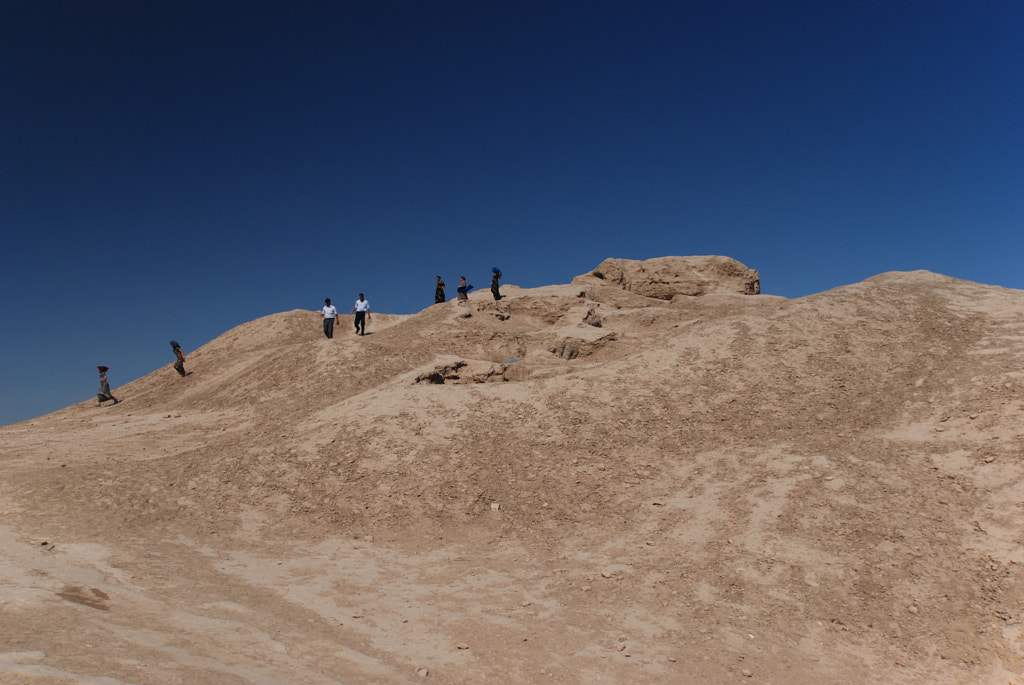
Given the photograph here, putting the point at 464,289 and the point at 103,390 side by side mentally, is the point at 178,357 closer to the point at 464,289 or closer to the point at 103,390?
the point at 103,390

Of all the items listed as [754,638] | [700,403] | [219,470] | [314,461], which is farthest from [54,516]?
[700,403]

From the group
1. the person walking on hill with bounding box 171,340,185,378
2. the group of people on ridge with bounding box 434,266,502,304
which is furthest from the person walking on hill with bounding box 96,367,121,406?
the group of people on ridge with bounding box 434,266,502,304

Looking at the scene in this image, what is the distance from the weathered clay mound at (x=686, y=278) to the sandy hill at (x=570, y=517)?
24.4ft

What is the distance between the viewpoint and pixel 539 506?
870cm

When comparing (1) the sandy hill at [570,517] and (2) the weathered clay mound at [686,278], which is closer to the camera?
(1) the sandy hill at [570,517]

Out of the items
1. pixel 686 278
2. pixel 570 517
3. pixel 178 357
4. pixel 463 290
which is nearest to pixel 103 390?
pixel 178 357

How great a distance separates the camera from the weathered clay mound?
22641 mm

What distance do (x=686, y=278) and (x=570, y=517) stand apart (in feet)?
54.9

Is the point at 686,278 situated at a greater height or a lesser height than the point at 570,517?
greater

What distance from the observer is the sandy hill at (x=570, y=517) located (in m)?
4.84

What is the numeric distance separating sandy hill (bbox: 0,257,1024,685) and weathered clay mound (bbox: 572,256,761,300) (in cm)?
745

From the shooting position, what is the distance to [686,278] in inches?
904

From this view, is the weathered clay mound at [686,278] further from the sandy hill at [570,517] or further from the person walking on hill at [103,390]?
the person walking on hill at [103,390]

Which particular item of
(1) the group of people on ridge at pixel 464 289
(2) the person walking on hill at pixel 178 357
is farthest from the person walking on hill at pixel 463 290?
(2) the person walking on hill at pixel 178 357
